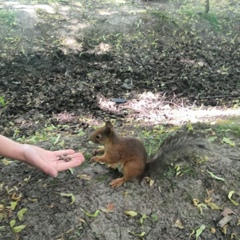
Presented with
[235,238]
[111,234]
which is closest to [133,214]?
[111,234]

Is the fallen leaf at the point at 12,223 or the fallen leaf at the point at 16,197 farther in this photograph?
the fallen leaf at the point at 16,197

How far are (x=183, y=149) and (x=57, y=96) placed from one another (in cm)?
310

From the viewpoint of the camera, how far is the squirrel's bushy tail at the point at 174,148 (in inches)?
116

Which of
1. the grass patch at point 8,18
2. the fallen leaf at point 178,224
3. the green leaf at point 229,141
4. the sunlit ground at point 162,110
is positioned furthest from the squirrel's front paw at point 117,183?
the grass patch at point 8,18

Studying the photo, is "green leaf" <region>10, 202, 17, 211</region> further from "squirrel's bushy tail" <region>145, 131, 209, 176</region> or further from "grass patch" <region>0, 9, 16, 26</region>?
"grass patch" <region>0, 9, 16, 26</region>

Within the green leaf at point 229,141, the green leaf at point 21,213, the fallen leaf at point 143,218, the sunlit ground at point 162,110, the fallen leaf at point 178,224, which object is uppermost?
the green leaf at point 21,213

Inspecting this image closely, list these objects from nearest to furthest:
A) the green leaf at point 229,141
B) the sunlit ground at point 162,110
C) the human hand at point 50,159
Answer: the human hand at point 50,159 → the green leaf at point 229,141 → the sunlit ground at point 162,110

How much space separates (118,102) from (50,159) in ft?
9.62

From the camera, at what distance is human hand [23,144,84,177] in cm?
264

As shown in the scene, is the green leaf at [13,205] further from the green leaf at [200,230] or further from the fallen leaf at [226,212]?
the fallen leaf at [226,212]

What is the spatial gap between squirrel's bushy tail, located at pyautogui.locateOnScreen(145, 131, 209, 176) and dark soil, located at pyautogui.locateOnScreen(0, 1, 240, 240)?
0.12 meters

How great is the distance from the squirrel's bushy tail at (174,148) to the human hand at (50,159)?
585mm

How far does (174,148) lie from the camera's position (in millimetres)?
2977

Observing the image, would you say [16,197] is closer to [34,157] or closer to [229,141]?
[34,157]
